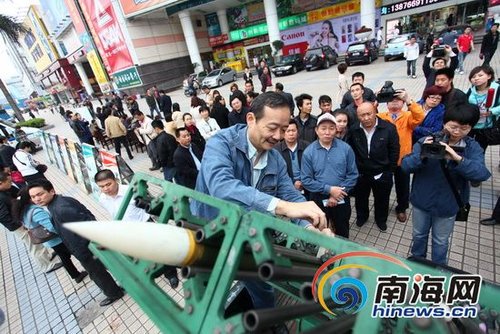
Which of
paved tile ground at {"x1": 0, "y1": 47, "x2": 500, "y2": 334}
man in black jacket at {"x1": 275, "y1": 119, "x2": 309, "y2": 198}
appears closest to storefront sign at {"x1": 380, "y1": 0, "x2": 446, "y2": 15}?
paved tile ground at {"x1": 0, "y1": 47, "x2": 500, "y2": 334}

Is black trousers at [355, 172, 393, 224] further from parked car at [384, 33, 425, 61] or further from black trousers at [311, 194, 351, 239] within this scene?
parked car at [384, 33, 425, 61]

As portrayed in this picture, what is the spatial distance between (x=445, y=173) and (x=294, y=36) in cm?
2846

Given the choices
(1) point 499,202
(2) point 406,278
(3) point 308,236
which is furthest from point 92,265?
(1) point 499,202

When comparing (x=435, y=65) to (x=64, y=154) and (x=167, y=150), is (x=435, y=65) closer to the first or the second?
(x=167, y=150)

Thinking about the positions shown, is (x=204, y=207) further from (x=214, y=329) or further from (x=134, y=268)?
(x=214, y=329)

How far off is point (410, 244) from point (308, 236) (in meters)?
3.48

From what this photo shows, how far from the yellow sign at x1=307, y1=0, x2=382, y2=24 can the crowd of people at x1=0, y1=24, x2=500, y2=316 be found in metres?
22.0

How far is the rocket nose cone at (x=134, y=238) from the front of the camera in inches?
31.3

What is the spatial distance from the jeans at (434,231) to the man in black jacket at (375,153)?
81 cm

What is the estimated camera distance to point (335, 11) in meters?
23.7

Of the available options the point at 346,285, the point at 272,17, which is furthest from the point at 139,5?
the point at 346,285

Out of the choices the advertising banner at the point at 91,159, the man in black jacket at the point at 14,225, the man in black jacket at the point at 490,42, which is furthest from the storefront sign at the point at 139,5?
the man in black jacket at the point at 14,225

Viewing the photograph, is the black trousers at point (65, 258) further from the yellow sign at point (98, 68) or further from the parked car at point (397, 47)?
the yellow sign at point (98, 68)

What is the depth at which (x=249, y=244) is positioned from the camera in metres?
0.95
